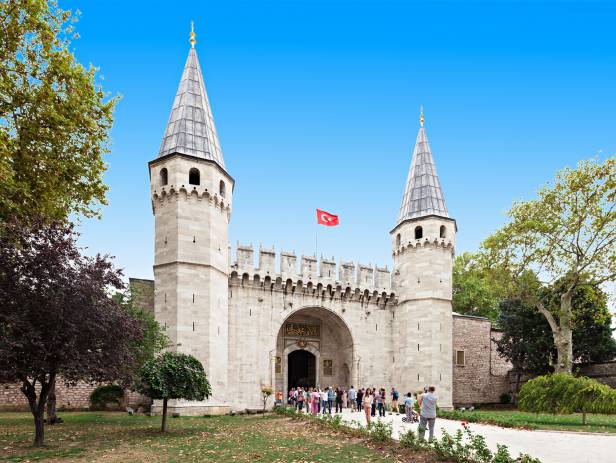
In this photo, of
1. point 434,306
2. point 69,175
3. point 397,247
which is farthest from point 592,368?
point 69,175

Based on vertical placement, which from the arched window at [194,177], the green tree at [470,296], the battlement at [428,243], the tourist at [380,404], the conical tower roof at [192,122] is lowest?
the tourist at [380,404]

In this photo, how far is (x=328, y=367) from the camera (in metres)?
32.3

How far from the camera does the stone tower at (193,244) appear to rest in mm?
24484

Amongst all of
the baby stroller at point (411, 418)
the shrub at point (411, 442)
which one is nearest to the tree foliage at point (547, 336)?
the baby stroller at point (411, 418)

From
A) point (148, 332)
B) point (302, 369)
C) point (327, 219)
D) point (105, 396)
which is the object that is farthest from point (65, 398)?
point (327, 219)

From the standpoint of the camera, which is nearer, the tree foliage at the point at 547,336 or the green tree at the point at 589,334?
the green tree at the point at 589,334

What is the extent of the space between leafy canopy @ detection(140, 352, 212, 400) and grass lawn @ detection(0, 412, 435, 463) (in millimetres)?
1212

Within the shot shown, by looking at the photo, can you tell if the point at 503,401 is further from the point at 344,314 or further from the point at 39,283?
the point at 39,283

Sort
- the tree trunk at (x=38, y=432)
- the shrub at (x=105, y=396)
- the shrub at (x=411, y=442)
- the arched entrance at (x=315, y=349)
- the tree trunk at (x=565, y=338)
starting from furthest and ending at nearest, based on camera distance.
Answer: the arched entrance at (x=315, y=349) < the tree trunk at (x=565, y=338) < the shrub at (x=105, y=396) < the tree trunk at (x=38, y=432) < the shrub at (x=411, y=442)

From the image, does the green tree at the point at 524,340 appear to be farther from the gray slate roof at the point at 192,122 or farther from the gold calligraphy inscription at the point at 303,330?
the gray slate roof at the point at 192,122

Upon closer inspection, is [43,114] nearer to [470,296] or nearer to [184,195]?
[184,195]

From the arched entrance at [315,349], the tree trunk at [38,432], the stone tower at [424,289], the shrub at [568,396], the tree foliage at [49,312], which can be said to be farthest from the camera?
the arched entrance at [315,349]

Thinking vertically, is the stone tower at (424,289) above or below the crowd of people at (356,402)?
above

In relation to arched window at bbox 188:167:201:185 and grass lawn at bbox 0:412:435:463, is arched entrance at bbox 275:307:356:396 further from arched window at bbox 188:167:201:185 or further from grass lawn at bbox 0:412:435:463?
grass lawn at bbox 0:412:435:463
